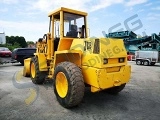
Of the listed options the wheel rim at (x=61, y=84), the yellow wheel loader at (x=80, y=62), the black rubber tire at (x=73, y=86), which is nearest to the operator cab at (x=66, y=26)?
the yellow wheel loader at (x=80, y=62)

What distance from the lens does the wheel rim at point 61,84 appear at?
5.07 metres

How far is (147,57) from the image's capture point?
1814cm

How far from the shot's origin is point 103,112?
4699 millimetres

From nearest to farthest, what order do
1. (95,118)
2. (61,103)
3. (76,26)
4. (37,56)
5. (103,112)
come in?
(95,118)
(103,112)
(61,103)
(76,26)
(37,56)

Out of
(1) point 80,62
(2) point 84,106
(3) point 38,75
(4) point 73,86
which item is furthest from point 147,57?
(4) point 73,86

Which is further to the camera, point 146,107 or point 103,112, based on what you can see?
point 146,107

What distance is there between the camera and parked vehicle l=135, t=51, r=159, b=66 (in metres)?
17.6

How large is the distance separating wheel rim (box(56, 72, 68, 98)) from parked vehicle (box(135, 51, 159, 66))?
14.4 meters

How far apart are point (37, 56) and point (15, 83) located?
157 cm

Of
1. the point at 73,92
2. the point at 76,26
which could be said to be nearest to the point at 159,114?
the point at 73,92

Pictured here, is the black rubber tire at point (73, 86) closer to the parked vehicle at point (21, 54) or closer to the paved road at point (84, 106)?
the paved road at point (84, 106)

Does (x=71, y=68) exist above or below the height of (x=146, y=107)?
above

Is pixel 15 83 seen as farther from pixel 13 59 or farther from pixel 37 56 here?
pixel 13 59

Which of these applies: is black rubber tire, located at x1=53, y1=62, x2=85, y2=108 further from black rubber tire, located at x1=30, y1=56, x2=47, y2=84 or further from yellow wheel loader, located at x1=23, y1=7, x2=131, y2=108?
black rubber tire, located at x1=30, y1=56, x2=47, y2=84
